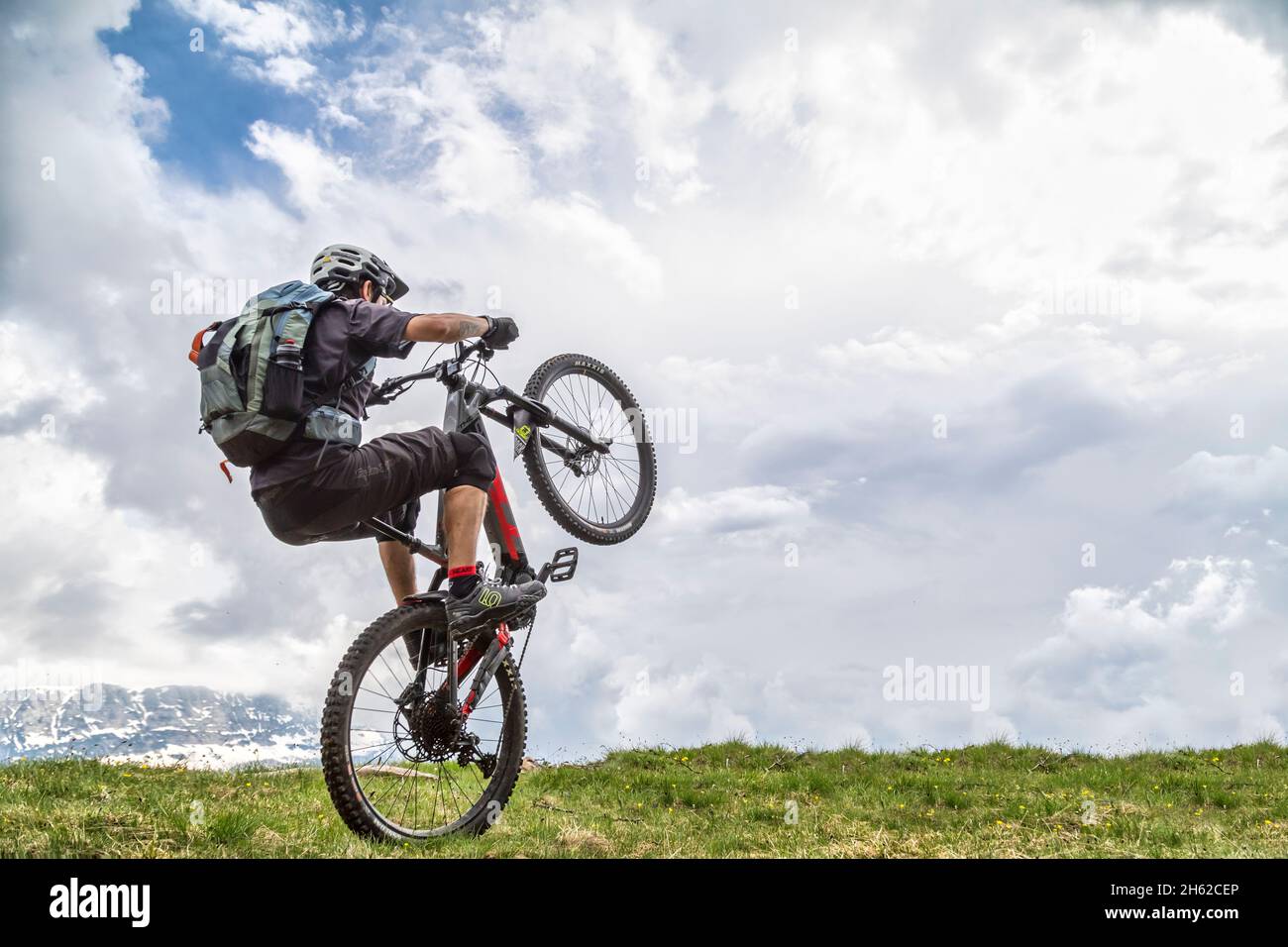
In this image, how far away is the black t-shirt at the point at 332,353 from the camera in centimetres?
585

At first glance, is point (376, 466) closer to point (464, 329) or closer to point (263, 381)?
Answer: point (263, 381)

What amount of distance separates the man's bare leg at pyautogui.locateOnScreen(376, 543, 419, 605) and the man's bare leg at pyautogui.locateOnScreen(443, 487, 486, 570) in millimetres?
710

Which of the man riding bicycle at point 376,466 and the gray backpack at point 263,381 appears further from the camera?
the man riding bicycle at point 376,466

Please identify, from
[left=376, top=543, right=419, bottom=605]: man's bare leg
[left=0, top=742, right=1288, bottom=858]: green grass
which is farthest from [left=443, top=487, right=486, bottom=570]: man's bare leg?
[left=0, top=742, right=1288, bottom=858]: green grass

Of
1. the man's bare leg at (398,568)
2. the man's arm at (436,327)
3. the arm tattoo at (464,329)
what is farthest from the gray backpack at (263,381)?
the man's bare leg at (398,568)

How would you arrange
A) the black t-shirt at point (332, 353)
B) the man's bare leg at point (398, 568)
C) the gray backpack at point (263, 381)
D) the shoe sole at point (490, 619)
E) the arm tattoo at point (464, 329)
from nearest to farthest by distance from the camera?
the gray backpack at point (263, 381) → the black t-shirt at point (332, 353) → the arm tattoo at point (464, 329) → the shoe sole at point (490, 619) → the man's bare leg at point (398, 568)

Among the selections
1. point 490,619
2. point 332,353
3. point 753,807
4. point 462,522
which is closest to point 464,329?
point 332,353

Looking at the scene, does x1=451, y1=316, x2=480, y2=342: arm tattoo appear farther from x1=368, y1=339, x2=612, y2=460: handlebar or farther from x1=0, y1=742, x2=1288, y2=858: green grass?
x1=0, y1=742, x2=1288, y2=858: green grass

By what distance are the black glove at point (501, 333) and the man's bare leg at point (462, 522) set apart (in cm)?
108

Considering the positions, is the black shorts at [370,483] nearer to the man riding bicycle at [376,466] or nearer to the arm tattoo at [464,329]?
the man riding bicycle at [376,466]

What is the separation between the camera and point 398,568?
280 inches

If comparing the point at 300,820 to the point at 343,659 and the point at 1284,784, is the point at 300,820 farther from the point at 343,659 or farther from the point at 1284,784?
the point at 1284,784
